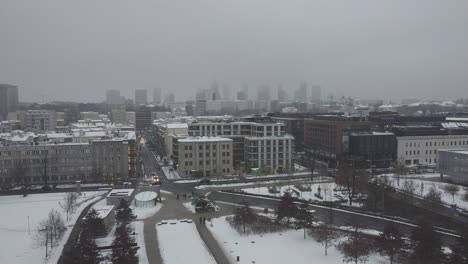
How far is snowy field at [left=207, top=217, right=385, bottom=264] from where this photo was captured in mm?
21756

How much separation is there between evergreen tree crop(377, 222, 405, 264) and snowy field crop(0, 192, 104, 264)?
57.2 ft

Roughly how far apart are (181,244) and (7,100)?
169986mm

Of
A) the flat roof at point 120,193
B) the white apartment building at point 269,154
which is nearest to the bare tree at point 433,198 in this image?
the white apartment building at point 269,154

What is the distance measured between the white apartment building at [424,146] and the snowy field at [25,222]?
4061 centimetres

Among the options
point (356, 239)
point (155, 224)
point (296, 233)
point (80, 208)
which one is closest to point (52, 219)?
point (155, 224)

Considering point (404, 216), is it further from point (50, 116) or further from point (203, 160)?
point (50, 116)

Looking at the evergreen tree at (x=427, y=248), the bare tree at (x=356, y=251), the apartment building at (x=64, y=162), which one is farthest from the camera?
the apartment building at (x=64, y=162)

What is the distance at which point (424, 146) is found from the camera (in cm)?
5697

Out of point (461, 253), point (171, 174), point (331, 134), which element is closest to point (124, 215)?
point (461, 253)

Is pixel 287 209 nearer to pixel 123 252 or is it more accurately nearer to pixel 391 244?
pixel 391 244

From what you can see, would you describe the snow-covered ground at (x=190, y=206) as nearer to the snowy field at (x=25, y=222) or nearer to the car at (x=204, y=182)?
the snowy field at (x=25, y=222)

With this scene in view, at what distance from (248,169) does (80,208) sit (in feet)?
80.9

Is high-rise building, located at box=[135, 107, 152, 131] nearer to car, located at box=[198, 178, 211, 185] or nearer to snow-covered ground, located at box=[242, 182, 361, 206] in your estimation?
car, located at box=[198, 178, 211, 185]

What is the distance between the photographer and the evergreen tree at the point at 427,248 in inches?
730
